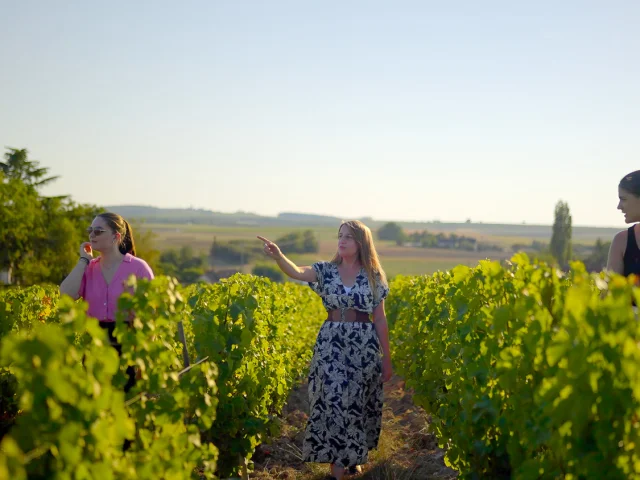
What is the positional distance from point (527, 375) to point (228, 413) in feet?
6.78

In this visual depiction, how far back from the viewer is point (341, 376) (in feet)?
18.0

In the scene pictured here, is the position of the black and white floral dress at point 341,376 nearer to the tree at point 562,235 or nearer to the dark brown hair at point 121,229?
the dark brown hair at point 121,229

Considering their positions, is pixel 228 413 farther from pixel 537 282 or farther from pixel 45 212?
pixel 45 212

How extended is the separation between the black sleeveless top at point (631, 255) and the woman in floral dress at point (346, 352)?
1.68 m

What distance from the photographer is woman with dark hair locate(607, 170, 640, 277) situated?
4.39 m

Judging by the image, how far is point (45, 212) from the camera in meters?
47.5

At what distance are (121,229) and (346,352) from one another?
5.86 ft

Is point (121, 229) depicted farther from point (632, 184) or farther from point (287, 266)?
point (632, 184)

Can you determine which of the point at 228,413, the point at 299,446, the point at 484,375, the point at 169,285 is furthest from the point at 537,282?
the point at 299,446

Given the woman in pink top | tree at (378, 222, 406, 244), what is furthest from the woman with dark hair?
tree at (378, 222, 406, 244)

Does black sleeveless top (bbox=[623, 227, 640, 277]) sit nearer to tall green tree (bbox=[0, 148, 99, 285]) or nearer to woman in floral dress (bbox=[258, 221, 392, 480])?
woman in floral dress (bbox=[258, 221, 392, 480])

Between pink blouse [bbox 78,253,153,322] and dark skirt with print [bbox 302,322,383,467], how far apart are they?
1.50 m

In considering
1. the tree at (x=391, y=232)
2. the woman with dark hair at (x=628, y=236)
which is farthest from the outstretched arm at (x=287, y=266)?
the tree at (x=391, y=232)

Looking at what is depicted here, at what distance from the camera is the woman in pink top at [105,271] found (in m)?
4.55
